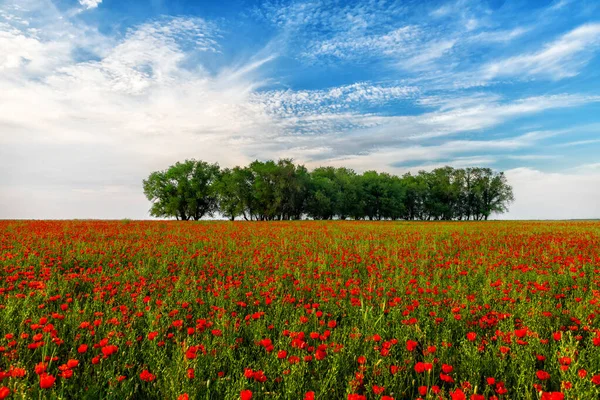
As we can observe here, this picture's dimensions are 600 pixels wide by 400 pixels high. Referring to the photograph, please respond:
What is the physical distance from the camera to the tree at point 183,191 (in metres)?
61.4

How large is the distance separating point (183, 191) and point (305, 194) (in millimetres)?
22585

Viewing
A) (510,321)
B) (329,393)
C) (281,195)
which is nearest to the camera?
(329,393)

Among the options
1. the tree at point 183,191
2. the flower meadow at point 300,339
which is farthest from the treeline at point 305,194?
the flower meadow at point 300,339

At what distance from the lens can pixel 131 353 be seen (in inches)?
134

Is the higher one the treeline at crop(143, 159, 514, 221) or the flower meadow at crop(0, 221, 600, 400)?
the treeline at crop(143, 159, 514, 221)

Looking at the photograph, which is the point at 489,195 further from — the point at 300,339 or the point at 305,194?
the point at 300,339

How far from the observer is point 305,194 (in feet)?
206

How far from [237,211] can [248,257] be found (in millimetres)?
49643

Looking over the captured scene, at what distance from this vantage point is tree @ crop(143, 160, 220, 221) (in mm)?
61406

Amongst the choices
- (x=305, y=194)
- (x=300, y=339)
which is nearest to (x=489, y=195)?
(x=305, y=194)

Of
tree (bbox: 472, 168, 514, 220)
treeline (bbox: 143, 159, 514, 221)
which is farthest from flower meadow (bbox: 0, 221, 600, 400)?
tree (bbox: 472, 168, 514, 220)

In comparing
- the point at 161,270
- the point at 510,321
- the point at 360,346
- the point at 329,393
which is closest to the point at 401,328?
the point at 360,346

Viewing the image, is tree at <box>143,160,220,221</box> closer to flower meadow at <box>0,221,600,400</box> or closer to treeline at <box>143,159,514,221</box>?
treeline at <box>143,159,514,221</box>

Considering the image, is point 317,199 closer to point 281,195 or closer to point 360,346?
point 281,195
